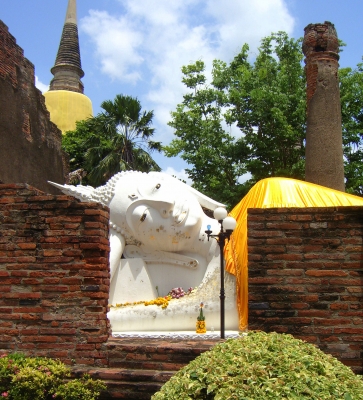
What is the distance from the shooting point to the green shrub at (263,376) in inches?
103

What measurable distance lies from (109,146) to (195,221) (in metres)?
13.3

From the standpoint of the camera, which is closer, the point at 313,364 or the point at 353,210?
the point at 313,364

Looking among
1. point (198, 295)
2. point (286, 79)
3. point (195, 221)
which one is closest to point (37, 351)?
point (198, 295)

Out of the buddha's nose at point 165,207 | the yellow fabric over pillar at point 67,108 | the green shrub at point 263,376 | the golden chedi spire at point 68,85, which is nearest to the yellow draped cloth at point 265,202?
the buddha's nose at point 165,207

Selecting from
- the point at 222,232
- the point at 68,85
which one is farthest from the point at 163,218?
the point at 68,85

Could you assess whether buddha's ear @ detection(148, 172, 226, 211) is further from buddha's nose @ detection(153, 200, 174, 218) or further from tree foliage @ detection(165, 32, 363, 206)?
tree foliage @ detection(165, 32, 363, 206)

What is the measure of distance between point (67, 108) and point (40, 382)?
25.0 metres

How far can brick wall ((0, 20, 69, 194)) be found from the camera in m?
13.4

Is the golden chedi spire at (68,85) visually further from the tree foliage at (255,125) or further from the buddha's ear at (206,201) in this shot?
the buddha's ear at (206,201)

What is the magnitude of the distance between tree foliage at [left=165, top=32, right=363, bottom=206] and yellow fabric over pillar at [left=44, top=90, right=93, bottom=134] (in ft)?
40.5

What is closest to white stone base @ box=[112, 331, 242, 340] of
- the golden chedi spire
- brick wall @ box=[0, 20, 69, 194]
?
brick wall @ box=[0, 20, 69, 194]

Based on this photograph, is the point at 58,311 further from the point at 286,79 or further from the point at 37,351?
the point at 286,79

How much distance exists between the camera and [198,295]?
5.76 meters

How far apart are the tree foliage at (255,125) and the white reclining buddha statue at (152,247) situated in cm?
865
